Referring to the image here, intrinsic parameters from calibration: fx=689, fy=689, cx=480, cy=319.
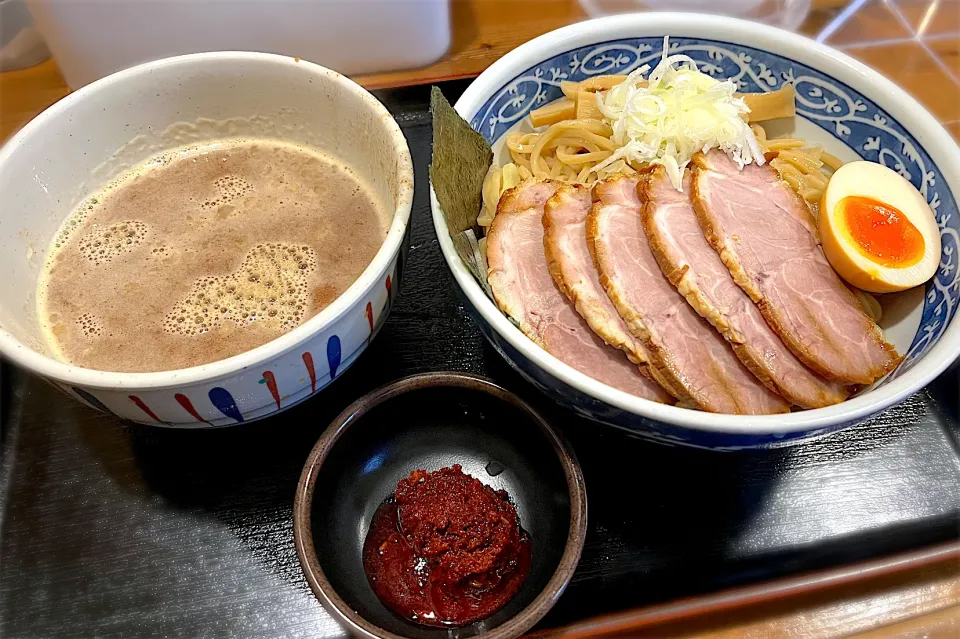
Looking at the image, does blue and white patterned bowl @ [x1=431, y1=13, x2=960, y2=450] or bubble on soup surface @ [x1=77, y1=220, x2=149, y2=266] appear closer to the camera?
blue and white patterned bowl @ [x1=431, y1=13, x2=960, y2=450]

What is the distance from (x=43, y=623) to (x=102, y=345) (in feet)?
1.87

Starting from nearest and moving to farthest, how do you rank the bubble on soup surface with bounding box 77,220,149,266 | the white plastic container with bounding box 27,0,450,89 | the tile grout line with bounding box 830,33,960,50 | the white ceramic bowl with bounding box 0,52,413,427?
the white ceramic bowl with bounding box 0,52,413,427 → the bubble on soup surface with bounding box 77,220,149,266 → the white plastic container with bounding box 27,0,450,89 → the tile grout line with bounding box 830,33,960,50

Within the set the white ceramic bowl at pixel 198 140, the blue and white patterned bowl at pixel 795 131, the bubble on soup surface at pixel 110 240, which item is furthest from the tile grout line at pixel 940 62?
the bubble on soup surface at pixel 110 240

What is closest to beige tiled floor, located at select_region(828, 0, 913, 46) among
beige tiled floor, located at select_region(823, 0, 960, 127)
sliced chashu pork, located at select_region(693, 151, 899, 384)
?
beige tiled floor, located at select_region(823, 0, 960, 127)

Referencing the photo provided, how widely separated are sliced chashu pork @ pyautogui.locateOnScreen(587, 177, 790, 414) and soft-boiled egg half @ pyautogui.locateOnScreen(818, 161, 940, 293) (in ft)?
1.19

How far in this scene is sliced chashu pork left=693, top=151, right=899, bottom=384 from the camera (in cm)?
145

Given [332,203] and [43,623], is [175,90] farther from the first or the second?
[43,623]

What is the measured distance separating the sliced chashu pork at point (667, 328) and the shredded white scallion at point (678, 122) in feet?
0.87

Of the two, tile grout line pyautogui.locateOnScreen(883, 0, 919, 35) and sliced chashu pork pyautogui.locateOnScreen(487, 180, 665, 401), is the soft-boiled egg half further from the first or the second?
tile grout line pyautogui.locateOnScreen(883, 0, 919, 35)

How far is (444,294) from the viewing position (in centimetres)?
185

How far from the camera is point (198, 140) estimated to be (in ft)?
6.02

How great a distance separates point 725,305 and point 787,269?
206 millimetres

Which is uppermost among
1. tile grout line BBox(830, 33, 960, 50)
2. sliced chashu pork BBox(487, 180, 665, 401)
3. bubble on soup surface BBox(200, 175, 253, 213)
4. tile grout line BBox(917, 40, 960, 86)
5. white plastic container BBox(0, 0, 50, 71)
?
white plastic container BBox(0, 0, 50, 71)

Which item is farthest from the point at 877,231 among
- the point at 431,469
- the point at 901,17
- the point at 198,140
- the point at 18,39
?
the point at 18,39
